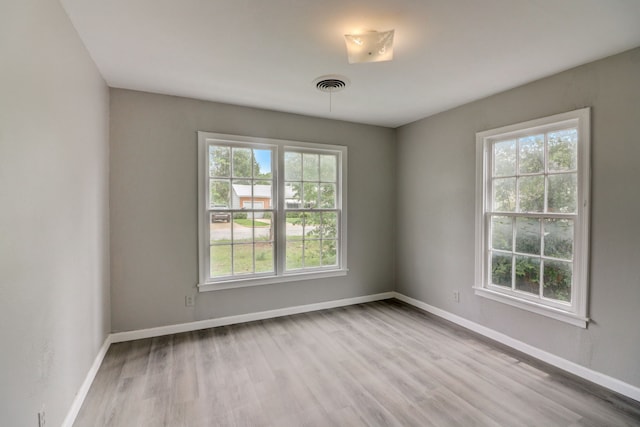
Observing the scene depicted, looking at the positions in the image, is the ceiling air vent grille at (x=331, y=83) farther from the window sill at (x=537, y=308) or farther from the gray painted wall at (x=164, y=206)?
the window sill at (x=537, y=308)

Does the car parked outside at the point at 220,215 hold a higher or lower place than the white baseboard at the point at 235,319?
higher

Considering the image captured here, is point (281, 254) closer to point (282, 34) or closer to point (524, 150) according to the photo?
point (282, 34)

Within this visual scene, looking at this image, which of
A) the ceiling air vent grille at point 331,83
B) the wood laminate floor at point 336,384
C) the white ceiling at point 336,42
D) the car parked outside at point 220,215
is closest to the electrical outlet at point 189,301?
the wood laminate floor at point 336,384

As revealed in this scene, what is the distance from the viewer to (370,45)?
1.99 metres

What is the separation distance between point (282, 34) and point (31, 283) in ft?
6.53

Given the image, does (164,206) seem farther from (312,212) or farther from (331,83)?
(331,83)

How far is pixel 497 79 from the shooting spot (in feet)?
8.89

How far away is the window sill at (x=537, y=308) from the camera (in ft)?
7.95

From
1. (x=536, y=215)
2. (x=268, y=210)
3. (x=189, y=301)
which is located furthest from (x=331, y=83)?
(x=189, y=301)

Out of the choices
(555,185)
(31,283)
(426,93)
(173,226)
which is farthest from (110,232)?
(555,185)

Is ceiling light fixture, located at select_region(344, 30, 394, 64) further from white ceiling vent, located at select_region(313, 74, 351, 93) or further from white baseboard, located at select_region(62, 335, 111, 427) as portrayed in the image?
white baseboard, located at select_region(62, 335, 111, 427)

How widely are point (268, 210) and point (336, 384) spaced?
2056 millimetres

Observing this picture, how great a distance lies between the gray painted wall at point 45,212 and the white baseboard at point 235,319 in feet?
2.01

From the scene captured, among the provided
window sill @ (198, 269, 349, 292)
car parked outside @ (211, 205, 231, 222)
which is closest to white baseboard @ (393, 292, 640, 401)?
window sill @ (198, 269, 349, 292)
